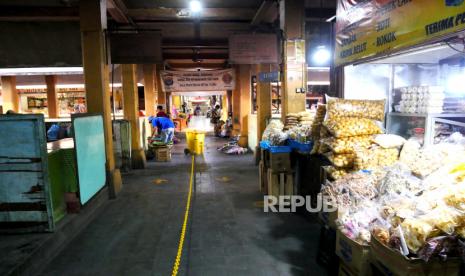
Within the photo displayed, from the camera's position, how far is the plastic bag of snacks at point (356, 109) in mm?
4461

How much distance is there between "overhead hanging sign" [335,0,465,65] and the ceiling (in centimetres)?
387

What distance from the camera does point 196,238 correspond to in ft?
15.1

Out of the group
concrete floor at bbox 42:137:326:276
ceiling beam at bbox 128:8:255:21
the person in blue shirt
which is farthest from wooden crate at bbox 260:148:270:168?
the person in blue shirt

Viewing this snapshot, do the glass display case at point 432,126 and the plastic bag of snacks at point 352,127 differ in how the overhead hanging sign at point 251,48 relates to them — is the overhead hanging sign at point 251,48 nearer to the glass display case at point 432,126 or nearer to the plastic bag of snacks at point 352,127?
the glass display case at point 432,126

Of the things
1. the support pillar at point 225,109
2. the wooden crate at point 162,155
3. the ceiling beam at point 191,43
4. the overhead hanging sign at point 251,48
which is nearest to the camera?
the overhead hanging sign at point 251,48

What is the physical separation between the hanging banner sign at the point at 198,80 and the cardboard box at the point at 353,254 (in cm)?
1153

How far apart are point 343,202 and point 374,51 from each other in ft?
5.38

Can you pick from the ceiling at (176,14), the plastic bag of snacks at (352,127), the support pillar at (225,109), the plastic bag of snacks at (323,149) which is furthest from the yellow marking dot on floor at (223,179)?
the support pillar at (225,109)

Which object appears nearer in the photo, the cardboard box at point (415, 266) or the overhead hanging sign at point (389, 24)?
the cardboard box at point (415, 266)

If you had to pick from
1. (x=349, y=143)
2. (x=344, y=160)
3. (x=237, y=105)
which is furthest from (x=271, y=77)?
(x=237, y=105)

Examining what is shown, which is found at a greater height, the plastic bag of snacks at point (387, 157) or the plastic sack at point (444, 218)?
the plastic bag of snacks at point (387, 157)

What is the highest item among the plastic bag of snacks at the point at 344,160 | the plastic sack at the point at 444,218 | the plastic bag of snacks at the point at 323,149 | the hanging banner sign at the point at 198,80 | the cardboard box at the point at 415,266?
the hanging banner sign at the point at 198,80

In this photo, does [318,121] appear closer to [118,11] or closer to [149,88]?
[118,11]

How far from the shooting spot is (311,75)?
50.9 ft
